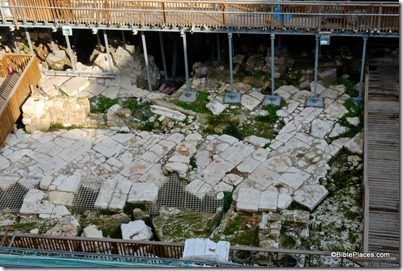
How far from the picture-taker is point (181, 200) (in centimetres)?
1727

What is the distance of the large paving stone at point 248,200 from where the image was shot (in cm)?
1650

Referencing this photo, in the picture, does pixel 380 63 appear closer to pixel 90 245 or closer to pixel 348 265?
pixel 348 265

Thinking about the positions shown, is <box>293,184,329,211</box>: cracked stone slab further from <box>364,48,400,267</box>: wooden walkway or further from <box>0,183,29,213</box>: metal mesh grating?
<box>0,183,29,213</box>: metal mesh grating

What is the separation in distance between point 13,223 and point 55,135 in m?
4.09

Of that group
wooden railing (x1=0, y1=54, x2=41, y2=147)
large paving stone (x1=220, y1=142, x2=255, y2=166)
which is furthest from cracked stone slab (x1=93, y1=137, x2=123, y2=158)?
large paving stone (x1=220, y1=142, x2=255, y2=166)

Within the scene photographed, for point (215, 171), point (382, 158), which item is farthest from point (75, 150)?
point (382, 158)

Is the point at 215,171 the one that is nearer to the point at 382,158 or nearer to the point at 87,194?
the point at 87,194

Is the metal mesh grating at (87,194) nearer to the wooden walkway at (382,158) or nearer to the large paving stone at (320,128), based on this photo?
the large paving stone at (320,128)

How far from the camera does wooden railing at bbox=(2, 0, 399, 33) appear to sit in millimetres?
19266

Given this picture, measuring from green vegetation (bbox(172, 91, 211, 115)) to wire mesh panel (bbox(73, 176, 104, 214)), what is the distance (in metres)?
4.17

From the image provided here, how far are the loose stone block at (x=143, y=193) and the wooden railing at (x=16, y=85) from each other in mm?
5015

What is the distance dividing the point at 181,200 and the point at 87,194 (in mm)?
2716

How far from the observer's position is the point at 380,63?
20.7m

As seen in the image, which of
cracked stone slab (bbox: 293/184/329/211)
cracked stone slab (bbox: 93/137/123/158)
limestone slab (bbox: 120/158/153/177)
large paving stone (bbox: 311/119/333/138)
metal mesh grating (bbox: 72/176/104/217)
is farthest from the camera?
cracked stone slab (bbox: 93/137/123/158)
